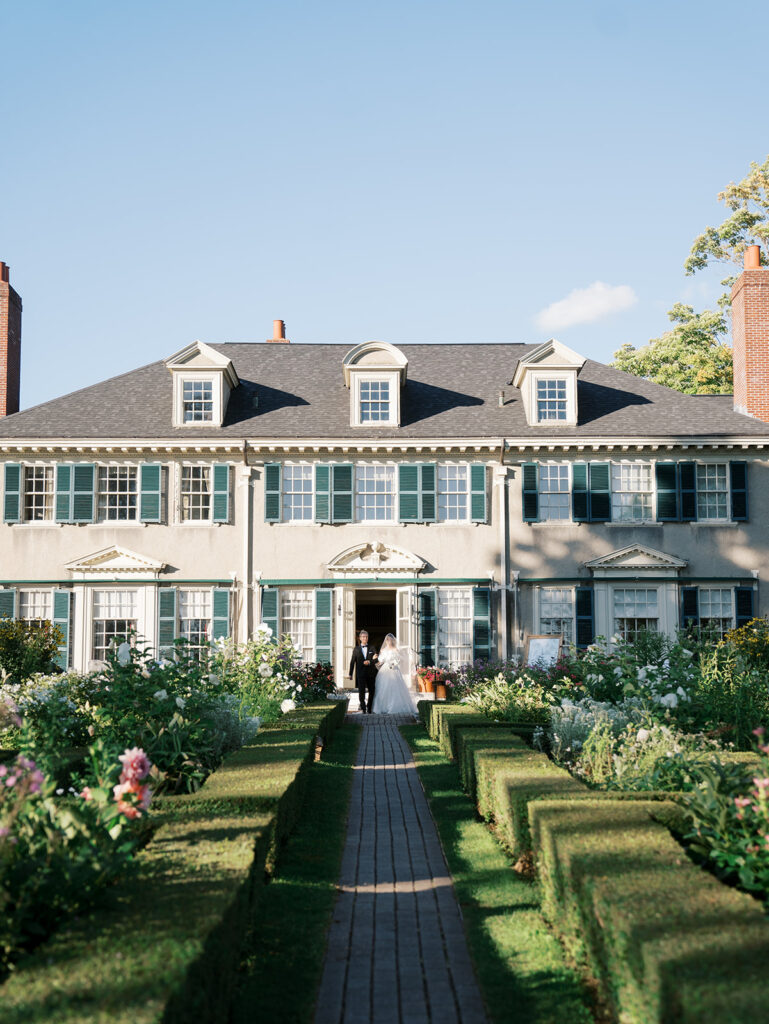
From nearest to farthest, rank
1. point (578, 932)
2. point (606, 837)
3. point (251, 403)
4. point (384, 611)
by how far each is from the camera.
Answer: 1. point (578, 932)
2. point (606, 837)
3. point (251, 403)
4. point (384, 611)

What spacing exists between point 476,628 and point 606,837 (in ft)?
54.1

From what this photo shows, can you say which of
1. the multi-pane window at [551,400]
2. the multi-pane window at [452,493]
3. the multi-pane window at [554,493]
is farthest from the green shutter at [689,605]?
the multi-pane window at [452,493]

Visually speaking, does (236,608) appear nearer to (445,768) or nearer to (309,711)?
(309,711)

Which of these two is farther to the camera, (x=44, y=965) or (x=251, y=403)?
(x=251, y=403)

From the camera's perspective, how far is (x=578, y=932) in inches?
189

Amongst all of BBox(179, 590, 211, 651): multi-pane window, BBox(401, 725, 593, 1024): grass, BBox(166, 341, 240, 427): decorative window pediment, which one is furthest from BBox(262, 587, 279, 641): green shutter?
BBox(401, 725, 593, 1024): grass

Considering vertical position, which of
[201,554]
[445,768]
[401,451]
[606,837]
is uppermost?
[401,451]

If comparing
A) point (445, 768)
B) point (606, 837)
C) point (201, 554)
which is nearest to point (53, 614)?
point (201, 554)

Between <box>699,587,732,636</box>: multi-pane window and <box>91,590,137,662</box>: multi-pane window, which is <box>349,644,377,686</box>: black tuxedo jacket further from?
<box>699,587,732,636</box>: multi-pane window

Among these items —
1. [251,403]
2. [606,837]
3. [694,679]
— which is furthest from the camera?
[251,403]

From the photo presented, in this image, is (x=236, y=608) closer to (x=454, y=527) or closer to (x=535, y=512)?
(x=454, y=527)

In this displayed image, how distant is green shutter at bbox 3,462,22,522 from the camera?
2198 centimetres

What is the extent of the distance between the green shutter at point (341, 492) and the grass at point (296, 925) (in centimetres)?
1271

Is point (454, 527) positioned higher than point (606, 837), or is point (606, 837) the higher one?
point (454, 527)
